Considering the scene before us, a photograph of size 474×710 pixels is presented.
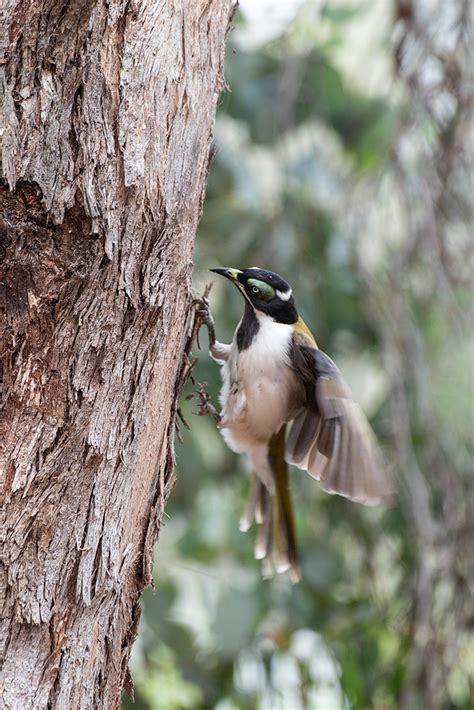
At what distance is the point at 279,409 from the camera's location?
3152 millimetres

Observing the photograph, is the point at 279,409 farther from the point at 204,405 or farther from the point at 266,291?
the point at 266,291

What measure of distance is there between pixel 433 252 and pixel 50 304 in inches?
100

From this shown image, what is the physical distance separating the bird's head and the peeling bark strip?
1207 mm

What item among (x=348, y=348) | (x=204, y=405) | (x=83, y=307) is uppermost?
(x=83, y=307)

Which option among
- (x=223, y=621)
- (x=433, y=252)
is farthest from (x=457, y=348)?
(x=223, y=621)

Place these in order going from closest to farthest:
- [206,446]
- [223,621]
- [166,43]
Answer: [166,43]
[223,621]
[206,446]

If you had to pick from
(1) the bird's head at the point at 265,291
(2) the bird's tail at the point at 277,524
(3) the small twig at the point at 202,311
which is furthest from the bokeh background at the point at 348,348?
(3) the small twig at the point at 202,311

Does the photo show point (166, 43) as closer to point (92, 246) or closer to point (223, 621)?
point (92, 246)

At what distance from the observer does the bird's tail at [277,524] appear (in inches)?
133

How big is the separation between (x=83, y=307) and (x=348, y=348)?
3017 millimetres

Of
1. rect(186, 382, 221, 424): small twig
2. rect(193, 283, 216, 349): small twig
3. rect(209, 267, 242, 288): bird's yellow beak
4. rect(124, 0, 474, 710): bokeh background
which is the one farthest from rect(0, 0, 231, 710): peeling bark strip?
rect(124, 0, 474, 710): bokeh background

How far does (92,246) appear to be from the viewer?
175 centimetres

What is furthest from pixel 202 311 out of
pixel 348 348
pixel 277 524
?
pixel 348 348

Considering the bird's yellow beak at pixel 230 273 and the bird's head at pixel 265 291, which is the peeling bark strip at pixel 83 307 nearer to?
the bird's yellow beak at pixel 230 273
